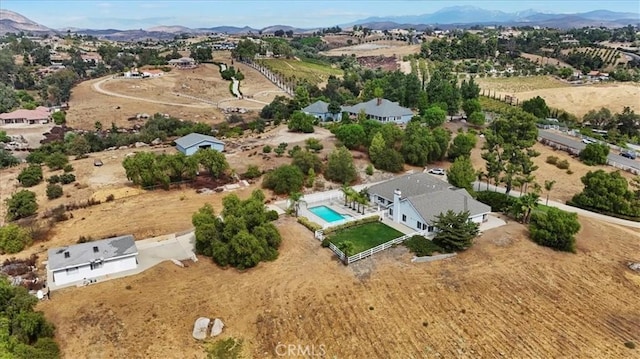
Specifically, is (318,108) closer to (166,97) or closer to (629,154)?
(166,97)

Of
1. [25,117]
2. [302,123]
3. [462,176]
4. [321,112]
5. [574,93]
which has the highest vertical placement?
[462,176]

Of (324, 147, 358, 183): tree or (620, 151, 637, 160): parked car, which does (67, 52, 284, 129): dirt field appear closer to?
(324, 147, 358, 183): tree

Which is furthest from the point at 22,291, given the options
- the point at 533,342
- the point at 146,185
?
the point at 533,342

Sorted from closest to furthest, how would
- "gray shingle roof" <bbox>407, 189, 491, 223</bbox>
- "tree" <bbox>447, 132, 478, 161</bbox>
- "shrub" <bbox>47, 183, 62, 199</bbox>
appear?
"gray shingle roof" <bbox>407, 189, 491, 223</bbox> → "shrub" <bbox>47, 183, 62, 199</bbox> → "tree" <bbox>447, 132, 478, 161</bbox>

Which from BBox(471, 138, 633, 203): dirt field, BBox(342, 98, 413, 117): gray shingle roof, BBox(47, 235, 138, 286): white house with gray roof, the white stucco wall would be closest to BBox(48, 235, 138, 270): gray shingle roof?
BBox(47, 235, 138, 286): white house with gray roof

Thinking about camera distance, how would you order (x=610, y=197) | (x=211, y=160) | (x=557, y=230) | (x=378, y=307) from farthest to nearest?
(x=211, y=160) → (x=610, y=197) → (x=557, y=230) → (x=378, y=307)

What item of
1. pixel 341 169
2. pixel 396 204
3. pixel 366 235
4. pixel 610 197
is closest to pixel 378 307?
pixel 366 235

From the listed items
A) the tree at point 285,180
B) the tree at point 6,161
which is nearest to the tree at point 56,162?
the tree at point 6,161

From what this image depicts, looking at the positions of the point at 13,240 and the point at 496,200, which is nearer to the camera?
the point at 13,240
